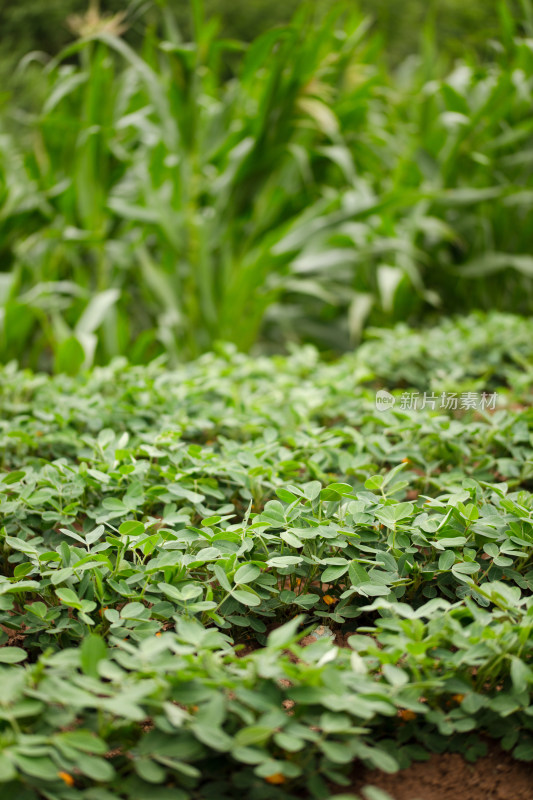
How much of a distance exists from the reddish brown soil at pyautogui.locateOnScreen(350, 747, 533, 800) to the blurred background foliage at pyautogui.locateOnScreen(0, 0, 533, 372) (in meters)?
1.76

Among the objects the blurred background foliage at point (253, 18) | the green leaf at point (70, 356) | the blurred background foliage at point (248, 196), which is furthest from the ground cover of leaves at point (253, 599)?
the blurred background foliage at point (253, 18)

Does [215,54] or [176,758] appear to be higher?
[215,54]

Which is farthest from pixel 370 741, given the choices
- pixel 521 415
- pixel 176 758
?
pixel 521 415

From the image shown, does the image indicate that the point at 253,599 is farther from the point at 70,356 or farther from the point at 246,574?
the point at 70,356

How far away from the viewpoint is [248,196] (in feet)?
8.95

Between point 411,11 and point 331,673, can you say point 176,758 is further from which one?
point 411,11

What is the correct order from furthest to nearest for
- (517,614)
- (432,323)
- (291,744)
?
1. (432,323)
2. (517,614)
3. (291,744)

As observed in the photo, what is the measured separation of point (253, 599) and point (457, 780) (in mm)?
297

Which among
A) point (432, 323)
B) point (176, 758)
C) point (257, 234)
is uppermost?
point (257, 234)

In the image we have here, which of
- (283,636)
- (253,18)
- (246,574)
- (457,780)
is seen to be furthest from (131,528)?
(253,18)

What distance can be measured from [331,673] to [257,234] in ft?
7.94

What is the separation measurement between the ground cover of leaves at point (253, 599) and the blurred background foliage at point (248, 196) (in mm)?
1199

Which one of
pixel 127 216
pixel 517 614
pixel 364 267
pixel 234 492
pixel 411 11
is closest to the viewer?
pixel 517 614

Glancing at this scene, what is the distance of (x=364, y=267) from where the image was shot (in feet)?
10.3
